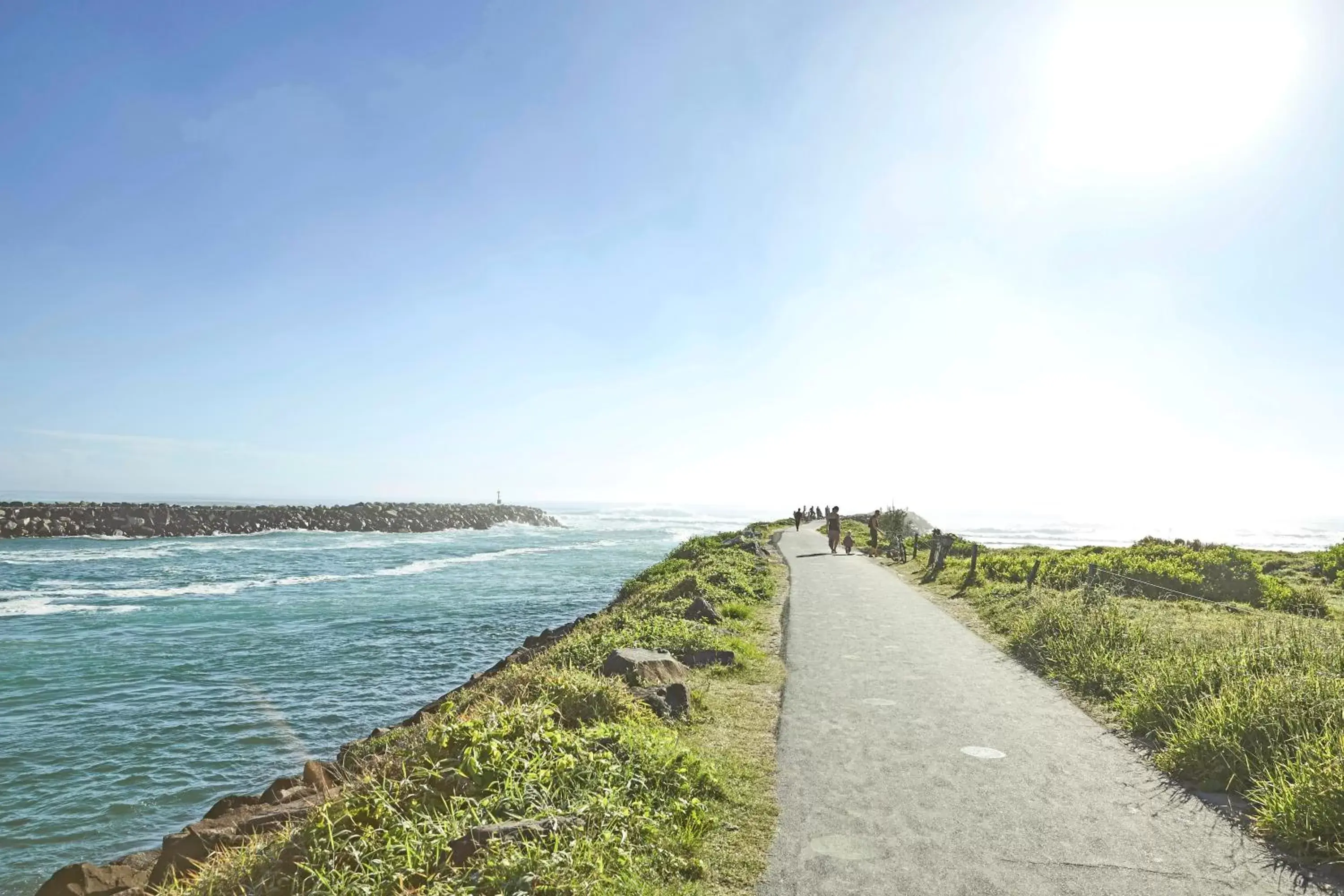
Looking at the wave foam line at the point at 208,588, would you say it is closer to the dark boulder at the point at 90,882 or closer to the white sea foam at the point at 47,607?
the white sea foam at the point at 47,607

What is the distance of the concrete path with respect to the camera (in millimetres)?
4684

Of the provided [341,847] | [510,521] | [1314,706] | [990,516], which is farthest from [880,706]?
[990,516]

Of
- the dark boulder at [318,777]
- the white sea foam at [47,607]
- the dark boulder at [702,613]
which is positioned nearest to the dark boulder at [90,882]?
the dark boulder at [318,777]

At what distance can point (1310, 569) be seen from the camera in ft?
74.1

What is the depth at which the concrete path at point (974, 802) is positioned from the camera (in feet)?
15.4

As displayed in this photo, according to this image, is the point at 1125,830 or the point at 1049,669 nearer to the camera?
the point at 1125,830

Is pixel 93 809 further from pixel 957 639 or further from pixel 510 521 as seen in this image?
pixel 510 521

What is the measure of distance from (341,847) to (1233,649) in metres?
10.5

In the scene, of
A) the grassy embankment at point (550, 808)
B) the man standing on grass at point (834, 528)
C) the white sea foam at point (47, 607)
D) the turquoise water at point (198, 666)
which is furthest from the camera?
the man standing on grass at point (834, 528)

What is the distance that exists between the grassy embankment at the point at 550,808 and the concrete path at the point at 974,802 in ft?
1.52

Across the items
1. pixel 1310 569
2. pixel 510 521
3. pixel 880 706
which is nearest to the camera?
pixel 880 706

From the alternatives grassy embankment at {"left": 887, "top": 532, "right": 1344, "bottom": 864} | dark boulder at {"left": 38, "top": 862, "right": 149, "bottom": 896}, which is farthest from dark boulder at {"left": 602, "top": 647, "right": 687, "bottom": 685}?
grassy embankment at {"left": 887, "top": 532, "right": 1344, "bottom": 864}

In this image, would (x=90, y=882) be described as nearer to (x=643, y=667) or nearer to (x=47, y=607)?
(x=643, y=667)

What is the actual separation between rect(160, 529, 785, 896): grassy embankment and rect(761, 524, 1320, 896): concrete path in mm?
465
